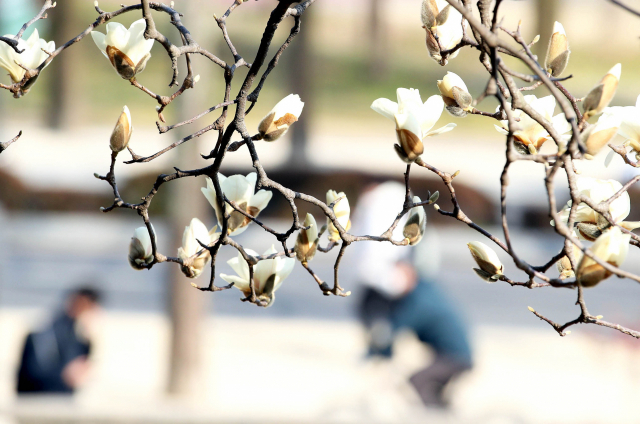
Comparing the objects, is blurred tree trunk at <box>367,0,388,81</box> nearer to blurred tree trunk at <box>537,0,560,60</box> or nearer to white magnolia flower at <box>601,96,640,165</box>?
blurred tree trunk at <box>537,0,560,60</box>

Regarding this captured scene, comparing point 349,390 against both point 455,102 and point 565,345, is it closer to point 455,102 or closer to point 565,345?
point 565,345

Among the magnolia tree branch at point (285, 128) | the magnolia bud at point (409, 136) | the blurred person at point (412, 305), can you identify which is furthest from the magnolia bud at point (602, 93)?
the blurred person at point (412, 305)

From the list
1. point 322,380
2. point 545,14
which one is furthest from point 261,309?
point 545,14

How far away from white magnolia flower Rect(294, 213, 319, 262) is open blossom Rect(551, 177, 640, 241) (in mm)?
181

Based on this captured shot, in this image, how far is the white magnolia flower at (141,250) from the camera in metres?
0.52

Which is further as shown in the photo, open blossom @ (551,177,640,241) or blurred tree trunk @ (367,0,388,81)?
blurred tree trunk @ (367,0,388,81)

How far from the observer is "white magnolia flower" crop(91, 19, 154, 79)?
47 centimetres

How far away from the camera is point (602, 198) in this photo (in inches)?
19.5

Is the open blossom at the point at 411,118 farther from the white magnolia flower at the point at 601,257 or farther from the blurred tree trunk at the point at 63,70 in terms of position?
the blurred tree trunk at the point at 63,70

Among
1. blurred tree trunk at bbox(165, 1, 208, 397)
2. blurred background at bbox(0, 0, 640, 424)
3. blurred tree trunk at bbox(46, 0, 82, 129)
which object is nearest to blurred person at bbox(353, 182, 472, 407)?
blurred background at bbox(0, 0, 640, 424)

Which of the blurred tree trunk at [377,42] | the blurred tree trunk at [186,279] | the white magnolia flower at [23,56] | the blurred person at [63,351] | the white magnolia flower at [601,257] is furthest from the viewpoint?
the blurred tree trunk at [377,42]

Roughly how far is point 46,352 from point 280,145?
20.8 feet

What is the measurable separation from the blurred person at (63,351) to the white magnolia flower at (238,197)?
2.15 meters

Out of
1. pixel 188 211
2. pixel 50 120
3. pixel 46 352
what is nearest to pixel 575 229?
pixel 188 211
